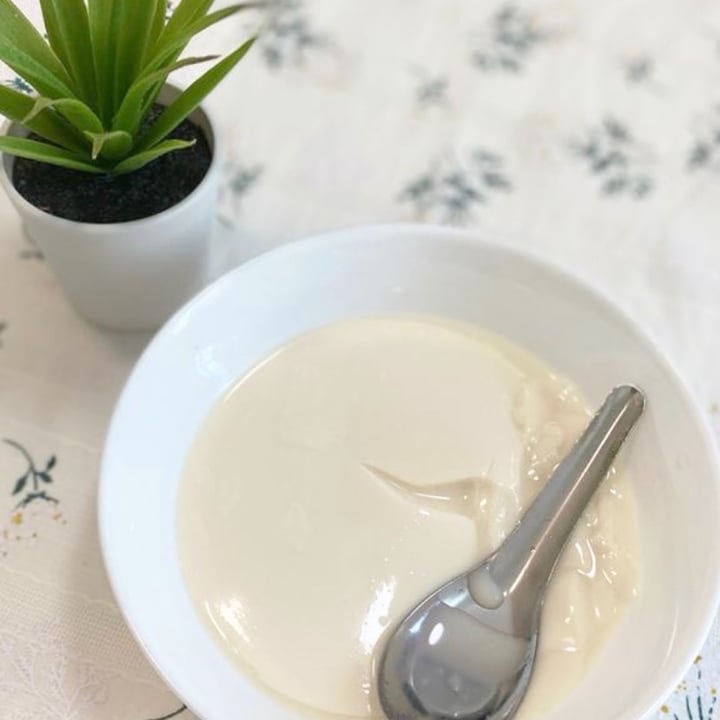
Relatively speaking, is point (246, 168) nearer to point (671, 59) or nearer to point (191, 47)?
point (191, 47)

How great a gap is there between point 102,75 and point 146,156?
5 cm

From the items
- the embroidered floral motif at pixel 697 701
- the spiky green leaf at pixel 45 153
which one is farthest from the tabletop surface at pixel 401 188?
the spiky green leaf at pixel 45 153

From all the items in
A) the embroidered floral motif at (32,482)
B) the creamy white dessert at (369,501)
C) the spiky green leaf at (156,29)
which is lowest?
the embroidered floral motif at (32,482)

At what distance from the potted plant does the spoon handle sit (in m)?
0.23

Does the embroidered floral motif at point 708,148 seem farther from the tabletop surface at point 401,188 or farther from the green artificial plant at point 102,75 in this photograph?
the green artificial plant at point 102,75

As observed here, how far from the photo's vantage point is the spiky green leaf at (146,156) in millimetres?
472

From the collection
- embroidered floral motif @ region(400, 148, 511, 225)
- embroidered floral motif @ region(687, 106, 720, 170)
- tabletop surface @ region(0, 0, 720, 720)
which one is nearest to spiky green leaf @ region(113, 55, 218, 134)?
tabletop surface @ region(0, 0, 720, 720)

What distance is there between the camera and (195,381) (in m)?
0.53

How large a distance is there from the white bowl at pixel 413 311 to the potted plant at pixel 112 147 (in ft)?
0.15

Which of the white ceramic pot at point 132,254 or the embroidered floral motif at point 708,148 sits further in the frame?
the embroidered floral motif at point 708,148

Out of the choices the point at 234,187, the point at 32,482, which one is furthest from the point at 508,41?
the point at 32,482

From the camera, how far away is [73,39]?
19.6 inches

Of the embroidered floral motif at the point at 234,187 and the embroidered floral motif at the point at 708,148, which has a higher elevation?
the embroidered floral motif at the point at 708,148

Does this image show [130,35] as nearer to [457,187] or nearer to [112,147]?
[112,147]
